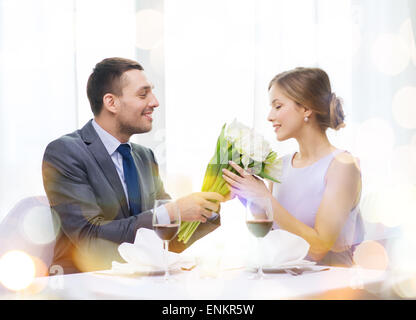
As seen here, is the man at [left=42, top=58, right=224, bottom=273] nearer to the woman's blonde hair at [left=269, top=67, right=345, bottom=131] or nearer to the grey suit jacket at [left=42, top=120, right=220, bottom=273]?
the grey suit jacket at [left=42, top=120, right=220, bottom=273]

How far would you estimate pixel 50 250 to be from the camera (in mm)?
1899

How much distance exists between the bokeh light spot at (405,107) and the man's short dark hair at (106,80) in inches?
72.3

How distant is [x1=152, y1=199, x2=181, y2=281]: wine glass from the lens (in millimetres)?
1246

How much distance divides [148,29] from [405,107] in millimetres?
1844

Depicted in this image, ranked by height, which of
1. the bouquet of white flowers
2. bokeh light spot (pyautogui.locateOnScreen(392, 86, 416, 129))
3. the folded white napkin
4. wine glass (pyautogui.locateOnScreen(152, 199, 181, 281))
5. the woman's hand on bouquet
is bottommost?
the folded white napkin

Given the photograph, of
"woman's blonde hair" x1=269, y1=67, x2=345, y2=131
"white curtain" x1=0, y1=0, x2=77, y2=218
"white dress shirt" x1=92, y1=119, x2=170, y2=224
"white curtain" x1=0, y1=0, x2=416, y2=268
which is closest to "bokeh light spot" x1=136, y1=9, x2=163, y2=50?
"white curtain" x1=0, y1=0, x2=416, y2=268

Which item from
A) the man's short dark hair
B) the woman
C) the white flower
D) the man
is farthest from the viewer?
the man's short dark hair

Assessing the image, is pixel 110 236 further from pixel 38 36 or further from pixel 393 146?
pixel 393 146


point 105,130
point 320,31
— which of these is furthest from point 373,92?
point 105,130

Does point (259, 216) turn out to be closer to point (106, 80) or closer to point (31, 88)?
point (106, 80)

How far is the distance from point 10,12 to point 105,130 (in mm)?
925

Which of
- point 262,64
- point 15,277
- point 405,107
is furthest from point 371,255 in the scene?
point 15,277

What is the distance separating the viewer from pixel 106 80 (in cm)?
251

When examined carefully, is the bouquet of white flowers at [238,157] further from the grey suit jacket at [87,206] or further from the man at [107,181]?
the grey suit jacket at [87,206]
